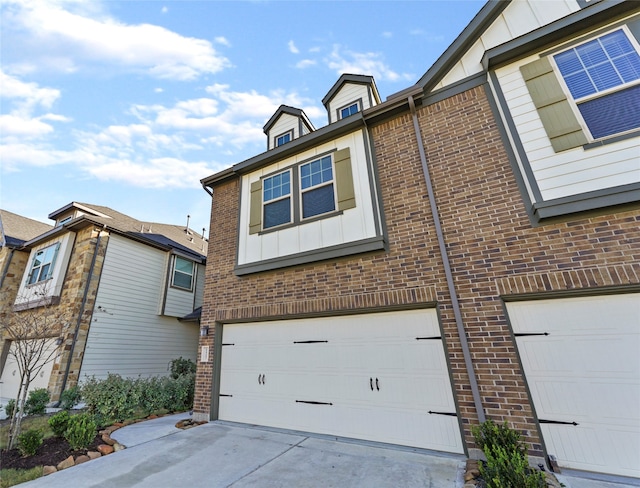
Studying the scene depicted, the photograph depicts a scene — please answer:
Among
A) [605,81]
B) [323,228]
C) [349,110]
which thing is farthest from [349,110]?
[605,81]

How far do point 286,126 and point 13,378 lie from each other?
13.6 meters

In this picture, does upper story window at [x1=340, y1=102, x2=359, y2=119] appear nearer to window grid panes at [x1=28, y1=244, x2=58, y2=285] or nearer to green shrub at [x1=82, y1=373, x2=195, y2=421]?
green shrub at [x1=82, y1=373, x2=195, y2=421]

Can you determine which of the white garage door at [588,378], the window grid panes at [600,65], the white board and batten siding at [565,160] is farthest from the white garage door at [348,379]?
the window grid panes at [600,65]

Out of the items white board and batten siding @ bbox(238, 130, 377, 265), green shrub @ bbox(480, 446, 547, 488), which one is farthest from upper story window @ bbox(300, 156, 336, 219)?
green shrub @ bbox(480, 446, 547, 488)

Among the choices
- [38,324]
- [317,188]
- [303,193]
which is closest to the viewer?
[317,188]

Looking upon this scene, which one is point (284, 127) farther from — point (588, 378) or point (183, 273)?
point (588, 378)

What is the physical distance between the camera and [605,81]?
4.20 m

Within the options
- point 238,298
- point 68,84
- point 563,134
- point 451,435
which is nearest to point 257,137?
point 68,84

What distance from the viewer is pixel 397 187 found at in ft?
17.5

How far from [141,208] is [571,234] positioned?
16413mm

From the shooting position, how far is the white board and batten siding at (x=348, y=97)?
7391mm

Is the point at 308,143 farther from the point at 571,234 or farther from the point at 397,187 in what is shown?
the point at 571,234

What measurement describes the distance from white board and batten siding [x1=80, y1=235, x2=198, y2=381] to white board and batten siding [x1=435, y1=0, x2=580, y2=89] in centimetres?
1180

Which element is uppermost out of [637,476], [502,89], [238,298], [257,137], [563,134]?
[257,137]
